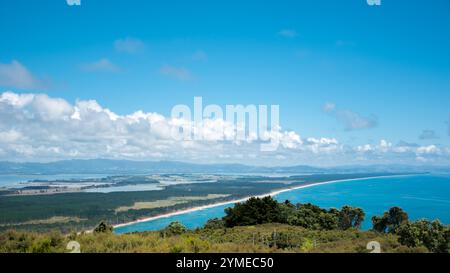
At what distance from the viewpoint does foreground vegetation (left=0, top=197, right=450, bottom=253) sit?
6.27 meters

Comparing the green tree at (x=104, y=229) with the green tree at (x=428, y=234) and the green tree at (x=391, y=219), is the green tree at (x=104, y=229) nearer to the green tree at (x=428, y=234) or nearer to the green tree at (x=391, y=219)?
the green tree at (x=428, y=234)

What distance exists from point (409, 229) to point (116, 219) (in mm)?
57608

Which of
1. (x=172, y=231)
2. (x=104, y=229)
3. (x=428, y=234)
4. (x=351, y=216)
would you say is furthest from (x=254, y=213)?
(x=351, y=216)

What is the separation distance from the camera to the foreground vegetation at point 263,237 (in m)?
6.27

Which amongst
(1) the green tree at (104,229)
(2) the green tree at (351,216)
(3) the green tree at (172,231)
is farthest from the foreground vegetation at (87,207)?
(1) the green tree at (104,229)

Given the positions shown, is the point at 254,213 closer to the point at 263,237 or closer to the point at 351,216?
the point at 263,237

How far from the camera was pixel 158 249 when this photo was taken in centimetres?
591

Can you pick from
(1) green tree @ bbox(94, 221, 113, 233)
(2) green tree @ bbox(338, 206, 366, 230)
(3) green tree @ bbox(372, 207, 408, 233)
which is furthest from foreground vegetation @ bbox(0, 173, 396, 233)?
(3) green tree @ bbox(372, 207, 408, 233)

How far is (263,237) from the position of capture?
36.6ft

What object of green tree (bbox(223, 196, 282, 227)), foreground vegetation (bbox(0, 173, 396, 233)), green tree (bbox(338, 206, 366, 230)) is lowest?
foreground vegetation (bbox(0, 173, 396, 233))

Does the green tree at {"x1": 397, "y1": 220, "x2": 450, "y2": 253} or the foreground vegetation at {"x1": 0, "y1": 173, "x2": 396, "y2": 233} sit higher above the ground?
the green tree at {"x1": 397, "y1": 220, "x2": 450, "y2": 253}

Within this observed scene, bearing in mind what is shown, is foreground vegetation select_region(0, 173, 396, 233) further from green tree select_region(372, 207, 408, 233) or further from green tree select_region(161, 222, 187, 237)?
green tree select_region(372, 207, 408, 233)
